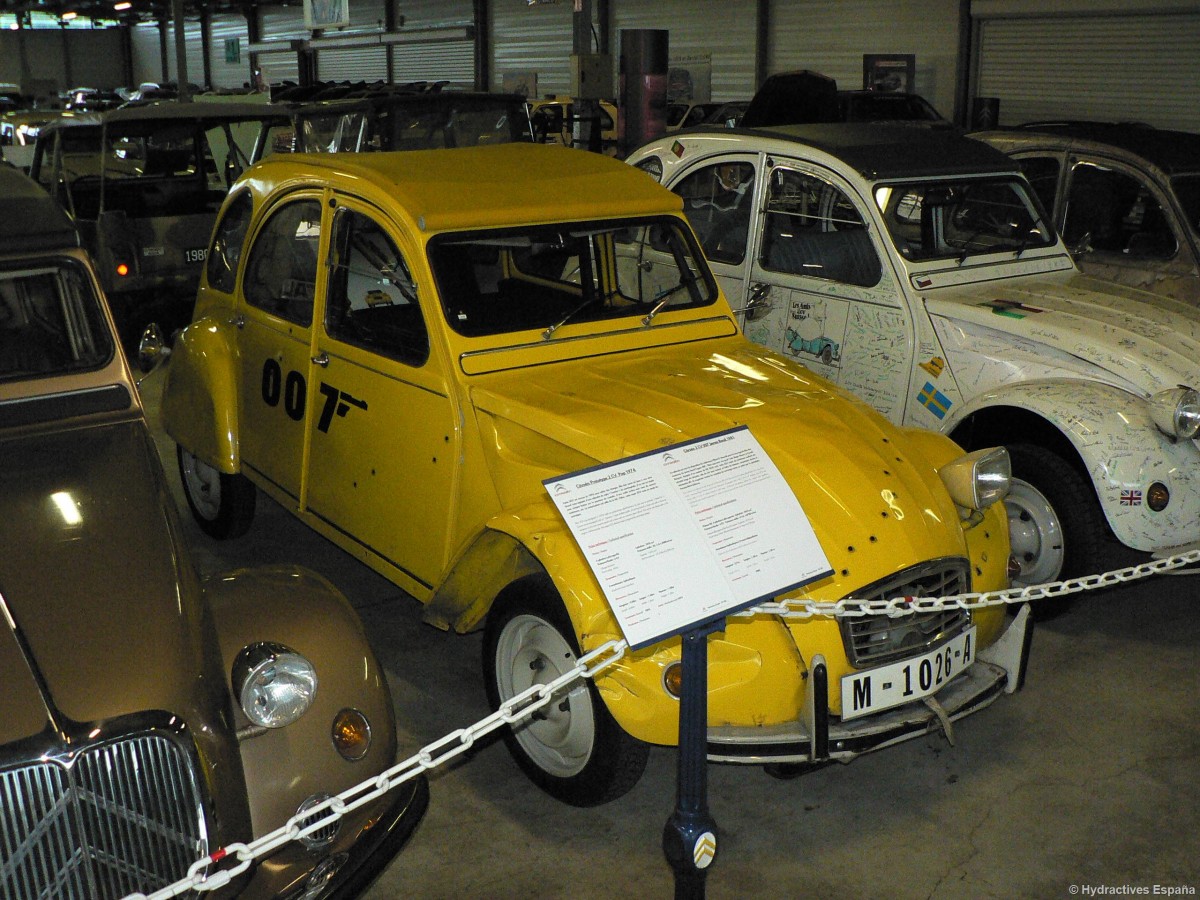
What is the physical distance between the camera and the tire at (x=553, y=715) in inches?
136

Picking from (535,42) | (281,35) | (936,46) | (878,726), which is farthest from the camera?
(281,35)

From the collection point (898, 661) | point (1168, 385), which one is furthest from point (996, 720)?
point (1168, 385)

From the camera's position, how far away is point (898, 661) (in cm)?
338

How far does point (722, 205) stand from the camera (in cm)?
616

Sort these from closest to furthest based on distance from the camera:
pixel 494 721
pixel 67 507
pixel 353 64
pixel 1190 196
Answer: pixel 494 721 < pixel 67 507 < pixel 1190 196 < pixel 353 64

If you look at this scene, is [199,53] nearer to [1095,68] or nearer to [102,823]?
[1095,68]

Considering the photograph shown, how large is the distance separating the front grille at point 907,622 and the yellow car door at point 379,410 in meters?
1.45

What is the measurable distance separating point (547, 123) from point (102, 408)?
37.5ft

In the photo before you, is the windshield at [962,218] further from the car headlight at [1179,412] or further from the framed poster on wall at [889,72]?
the framed poster on wall at [889,72]

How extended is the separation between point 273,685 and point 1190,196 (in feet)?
19.8

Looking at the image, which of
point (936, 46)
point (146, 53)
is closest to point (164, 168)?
point (936, 46)

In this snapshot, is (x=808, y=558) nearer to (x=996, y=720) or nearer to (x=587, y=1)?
(x=996, y=720)

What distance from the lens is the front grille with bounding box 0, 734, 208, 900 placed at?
2.32 meters

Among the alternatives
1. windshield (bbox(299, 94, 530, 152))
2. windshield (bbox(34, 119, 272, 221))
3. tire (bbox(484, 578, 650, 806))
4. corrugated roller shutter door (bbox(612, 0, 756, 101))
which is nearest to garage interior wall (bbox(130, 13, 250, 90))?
corrugated roller shutter door (bbox(612, 0, 756, 101))
